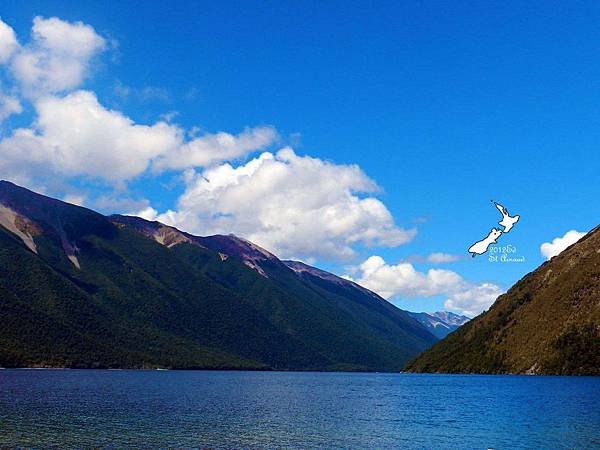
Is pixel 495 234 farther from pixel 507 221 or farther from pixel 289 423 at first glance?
pixel 289 423

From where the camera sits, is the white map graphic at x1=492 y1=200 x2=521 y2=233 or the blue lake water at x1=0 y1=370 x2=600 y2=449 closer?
the blue lake water at x1=0 y1=370 x2=600 y2=449

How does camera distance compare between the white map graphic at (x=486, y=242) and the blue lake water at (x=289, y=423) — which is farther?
the white map graphic at (x=486, y=242)

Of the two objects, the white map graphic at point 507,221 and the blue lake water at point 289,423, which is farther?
the white map graphic at point 507,221

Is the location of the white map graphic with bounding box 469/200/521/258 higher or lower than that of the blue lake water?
higher

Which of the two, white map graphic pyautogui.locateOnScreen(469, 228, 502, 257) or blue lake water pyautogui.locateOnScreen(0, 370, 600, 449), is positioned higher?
white map graphic pyautogui.locateOnScreen(469, 228, 502, 257)

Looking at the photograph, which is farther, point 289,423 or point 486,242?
point 486,242

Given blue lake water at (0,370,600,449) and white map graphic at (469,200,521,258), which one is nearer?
blue lake water at (0,370,600,449)

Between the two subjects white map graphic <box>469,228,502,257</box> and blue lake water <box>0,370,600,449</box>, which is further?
white map graphic <box>469,228,502,257</box>

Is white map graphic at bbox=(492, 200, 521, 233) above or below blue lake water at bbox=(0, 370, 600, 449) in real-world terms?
above

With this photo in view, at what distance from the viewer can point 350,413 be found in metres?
145

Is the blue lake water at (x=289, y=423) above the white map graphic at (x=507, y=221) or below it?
below

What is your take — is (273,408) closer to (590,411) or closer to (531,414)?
(531,414)

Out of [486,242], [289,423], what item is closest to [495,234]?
[486,242]

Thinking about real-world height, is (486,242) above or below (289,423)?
above
